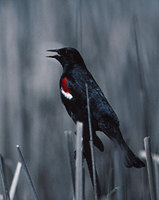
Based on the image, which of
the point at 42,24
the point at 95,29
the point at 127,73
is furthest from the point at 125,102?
the point at 42,24

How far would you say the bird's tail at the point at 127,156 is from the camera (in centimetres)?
52

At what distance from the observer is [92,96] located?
0.60 metres

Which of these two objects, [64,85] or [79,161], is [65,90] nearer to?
[64,85]

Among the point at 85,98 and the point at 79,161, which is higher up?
the point at 85,98

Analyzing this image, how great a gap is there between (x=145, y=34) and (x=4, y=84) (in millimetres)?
460

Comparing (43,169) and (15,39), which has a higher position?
(15,39)

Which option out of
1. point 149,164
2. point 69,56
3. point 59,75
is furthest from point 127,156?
point 59,75

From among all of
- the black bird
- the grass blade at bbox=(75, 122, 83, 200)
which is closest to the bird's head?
the black bird

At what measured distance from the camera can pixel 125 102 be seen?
85 cm

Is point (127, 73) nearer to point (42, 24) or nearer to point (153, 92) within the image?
point (153, 92)

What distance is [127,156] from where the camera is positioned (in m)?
0.53

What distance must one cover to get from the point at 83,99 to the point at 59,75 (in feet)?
1.40

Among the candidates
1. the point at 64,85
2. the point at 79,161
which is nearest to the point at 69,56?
the point at 64,85

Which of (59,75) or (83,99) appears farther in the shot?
(59,75)
